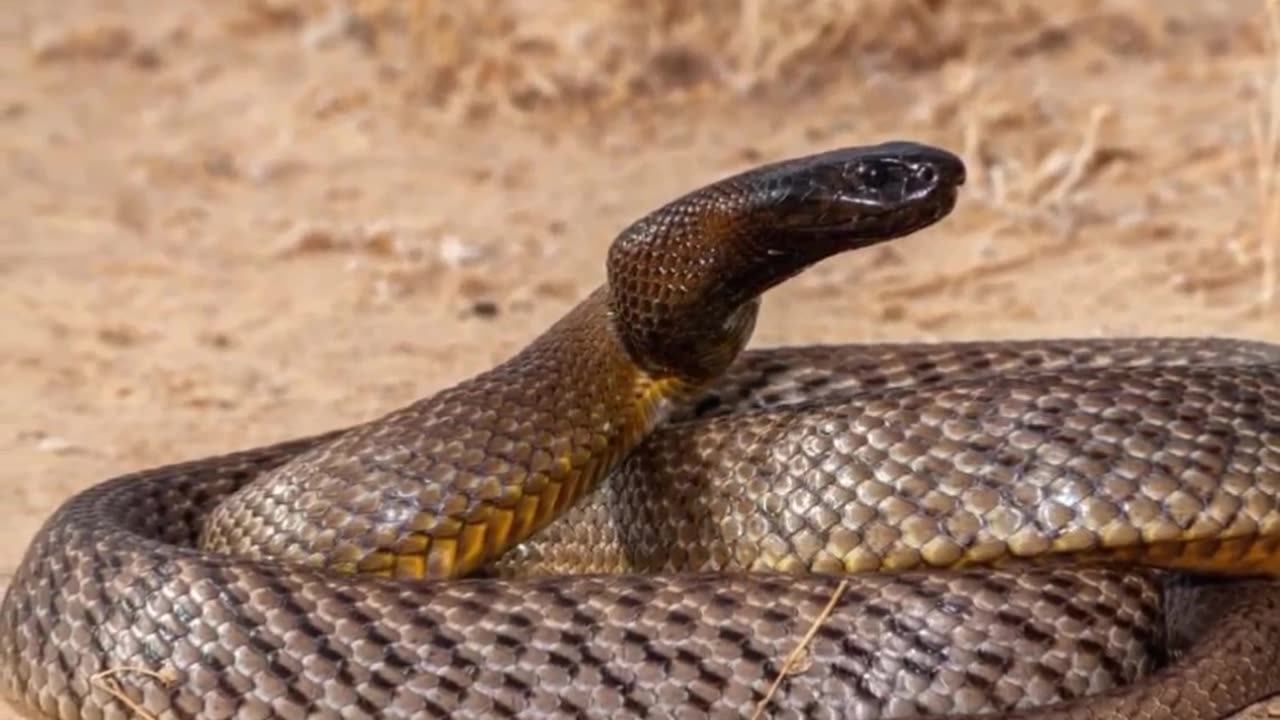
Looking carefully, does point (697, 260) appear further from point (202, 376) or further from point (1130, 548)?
point (202, 376)

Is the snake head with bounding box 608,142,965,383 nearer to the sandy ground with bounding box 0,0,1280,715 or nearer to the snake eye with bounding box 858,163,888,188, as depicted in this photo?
the snake eye with bounding box 858,163,888,188

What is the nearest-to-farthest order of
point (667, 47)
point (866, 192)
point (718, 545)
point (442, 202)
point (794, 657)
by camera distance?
point (794, 657), point (866, 192), point (718, 545), point (442, 202), point (667, 47)

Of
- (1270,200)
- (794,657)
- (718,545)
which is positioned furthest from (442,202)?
(794,657)

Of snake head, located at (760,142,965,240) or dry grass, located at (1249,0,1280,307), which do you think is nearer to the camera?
snake head, located at (760,142,965,240)

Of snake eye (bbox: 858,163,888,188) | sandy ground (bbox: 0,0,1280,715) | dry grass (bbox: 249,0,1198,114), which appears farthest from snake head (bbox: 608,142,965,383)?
dry grass (bbox: 249,0,1198,114)

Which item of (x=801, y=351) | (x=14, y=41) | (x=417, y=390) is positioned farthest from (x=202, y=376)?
(x=14, y=41)

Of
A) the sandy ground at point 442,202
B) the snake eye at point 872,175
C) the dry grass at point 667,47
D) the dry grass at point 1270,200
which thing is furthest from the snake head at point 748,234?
the dry grass at point 667,47

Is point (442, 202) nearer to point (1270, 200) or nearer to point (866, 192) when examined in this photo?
point (1270, 200)

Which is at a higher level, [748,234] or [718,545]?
[748,234]
